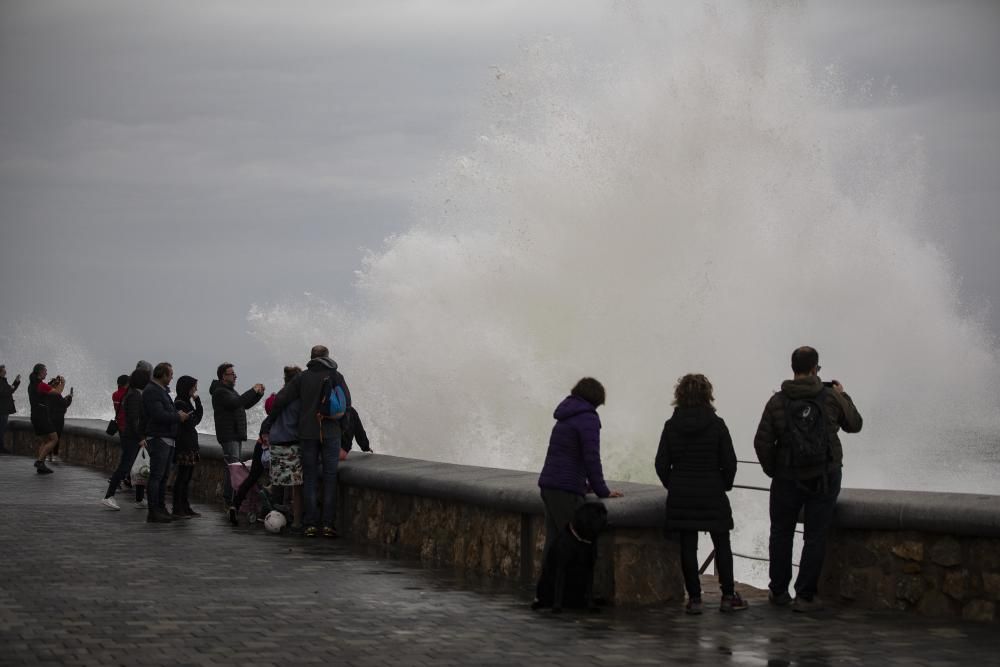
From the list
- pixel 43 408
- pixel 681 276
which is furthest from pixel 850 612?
pixel 681 276

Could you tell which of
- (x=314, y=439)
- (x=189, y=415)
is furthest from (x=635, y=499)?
(x=189, y=415)

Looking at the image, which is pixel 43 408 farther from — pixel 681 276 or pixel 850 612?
pixel 850 612

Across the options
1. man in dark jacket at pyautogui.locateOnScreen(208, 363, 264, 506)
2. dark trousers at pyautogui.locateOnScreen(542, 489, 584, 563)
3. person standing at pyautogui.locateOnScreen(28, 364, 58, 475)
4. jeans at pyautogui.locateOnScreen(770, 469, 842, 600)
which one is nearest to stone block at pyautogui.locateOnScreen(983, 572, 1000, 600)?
jeans at pyautogui.locateOnScreen(770, 469, 842, 600)

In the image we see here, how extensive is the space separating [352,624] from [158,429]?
21.2 ft

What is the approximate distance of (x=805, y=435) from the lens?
809 cm

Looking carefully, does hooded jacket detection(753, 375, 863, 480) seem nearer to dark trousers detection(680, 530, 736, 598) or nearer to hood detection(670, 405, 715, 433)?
hood detection(670, 405, 715, 433)

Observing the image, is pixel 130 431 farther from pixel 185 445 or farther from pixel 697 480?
pixel 697 480

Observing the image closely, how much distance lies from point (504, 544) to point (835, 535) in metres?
2.40

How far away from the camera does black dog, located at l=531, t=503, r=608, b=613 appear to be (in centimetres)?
815

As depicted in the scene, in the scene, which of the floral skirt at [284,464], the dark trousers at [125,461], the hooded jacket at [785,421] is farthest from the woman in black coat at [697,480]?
the dark trousers at [125,461]

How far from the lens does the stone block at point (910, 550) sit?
7984 millimetres

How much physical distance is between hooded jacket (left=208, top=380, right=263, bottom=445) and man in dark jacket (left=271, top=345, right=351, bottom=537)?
5.98 ft

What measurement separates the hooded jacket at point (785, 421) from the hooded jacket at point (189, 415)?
24.1 feet

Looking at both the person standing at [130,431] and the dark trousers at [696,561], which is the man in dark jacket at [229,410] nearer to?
the person standing at [130,431]
